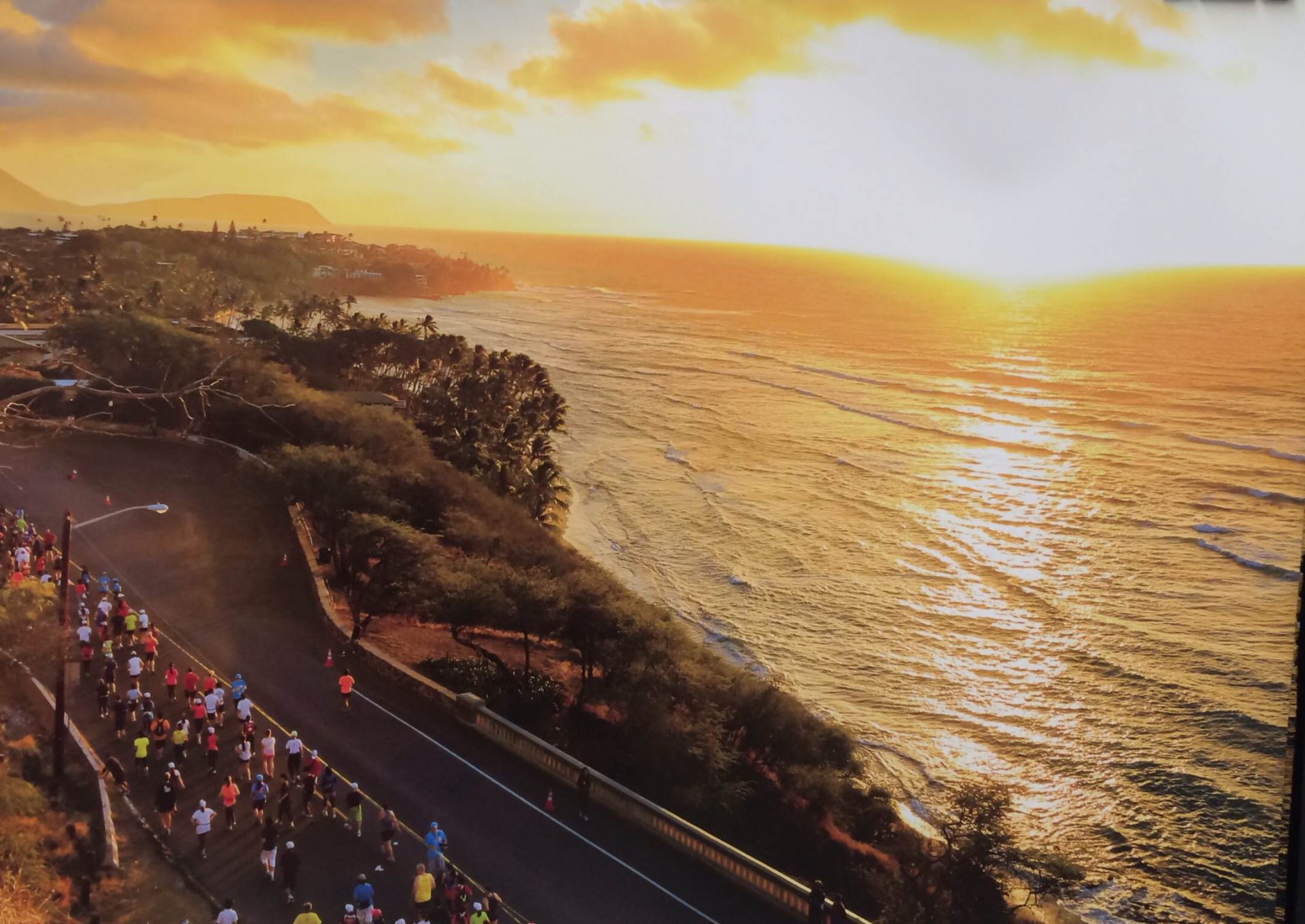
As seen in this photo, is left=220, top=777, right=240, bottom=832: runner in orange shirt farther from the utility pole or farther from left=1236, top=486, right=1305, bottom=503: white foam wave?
left=1236, top=486, right=1305, bottom=503: white foam wave

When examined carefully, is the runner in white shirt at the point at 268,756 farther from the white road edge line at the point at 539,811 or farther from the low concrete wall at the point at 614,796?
the low concrete wall at the point at 614,796

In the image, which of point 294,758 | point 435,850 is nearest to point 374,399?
point 294,758

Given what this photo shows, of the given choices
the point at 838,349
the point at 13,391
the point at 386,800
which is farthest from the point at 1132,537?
the point at 838,349

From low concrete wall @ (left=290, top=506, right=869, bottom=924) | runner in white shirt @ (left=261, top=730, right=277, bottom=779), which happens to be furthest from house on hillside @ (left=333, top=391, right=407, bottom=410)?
runner in white shirt @ (left=261, top=730, right=277, bottom=779)

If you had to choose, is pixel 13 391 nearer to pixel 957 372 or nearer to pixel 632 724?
pixel 632 724

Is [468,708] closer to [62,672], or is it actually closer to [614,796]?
[614,796]

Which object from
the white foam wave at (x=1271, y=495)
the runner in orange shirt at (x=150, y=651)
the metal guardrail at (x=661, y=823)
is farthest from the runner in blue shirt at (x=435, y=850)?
the white foam wave at (x=1271, y=495)
